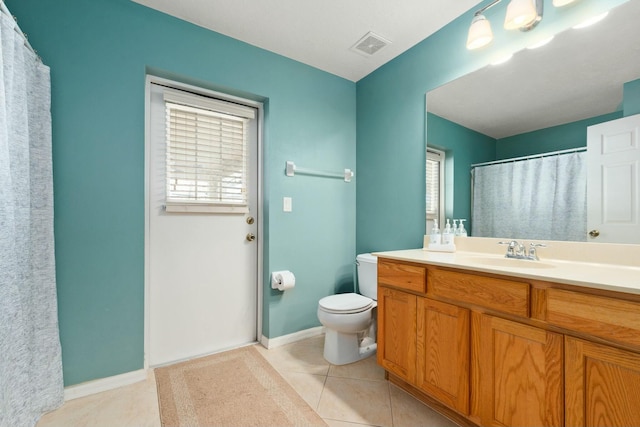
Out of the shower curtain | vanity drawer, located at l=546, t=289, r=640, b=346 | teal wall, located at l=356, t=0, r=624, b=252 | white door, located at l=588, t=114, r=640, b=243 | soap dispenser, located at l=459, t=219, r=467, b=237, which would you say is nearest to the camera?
vanity drawer, located at l=546, t=289, r=640, b=346

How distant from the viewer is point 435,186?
6.72 feet

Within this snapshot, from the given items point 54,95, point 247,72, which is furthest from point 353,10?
point 54,95

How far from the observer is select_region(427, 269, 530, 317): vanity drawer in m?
1.10

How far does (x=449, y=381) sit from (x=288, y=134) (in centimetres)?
199

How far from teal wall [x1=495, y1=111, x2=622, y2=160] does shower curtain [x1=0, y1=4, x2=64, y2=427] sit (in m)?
2.45

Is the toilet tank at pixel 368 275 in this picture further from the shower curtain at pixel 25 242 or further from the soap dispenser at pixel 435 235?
the shower curtain at pixel 25 242

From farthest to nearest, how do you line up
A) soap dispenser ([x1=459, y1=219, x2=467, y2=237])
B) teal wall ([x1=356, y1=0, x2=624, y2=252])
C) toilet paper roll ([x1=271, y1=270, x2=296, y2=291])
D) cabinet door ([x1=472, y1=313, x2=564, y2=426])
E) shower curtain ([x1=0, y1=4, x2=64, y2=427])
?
toilet paper roll ([x1=271, y1=270, x2=296, y2=291]) < soap dispenser ([x1=459, y1=219, x2=467, y2=237]) < teal wall ([x1=356, y1=0, x2=624, y2=252]) < shower curtain ([x1=0, y1=4, x2=64, y2=427]) < cabinet door ([x1=472, y1=313, x2=564, y2=426])

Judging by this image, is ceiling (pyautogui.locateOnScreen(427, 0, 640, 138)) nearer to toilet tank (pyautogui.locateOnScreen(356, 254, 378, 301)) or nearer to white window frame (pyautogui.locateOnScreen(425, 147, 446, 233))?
white window frame (pyautogui.locateOnScreen(425, 147, 446, 233))

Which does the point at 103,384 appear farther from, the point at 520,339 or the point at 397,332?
the point at 520,339

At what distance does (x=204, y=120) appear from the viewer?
214 centimetres

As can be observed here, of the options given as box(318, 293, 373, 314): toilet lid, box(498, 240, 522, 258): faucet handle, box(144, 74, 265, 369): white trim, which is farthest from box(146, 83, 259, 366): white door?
box(498, 240, 522, 258): faucet handle

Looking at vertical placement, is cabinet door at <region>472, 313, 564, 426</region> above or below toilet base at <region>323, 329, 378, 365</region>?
above

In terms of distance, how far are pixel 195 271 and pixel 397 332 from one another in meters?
1.49

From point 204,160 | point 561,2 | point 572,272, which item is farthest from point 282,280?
point 561,2
